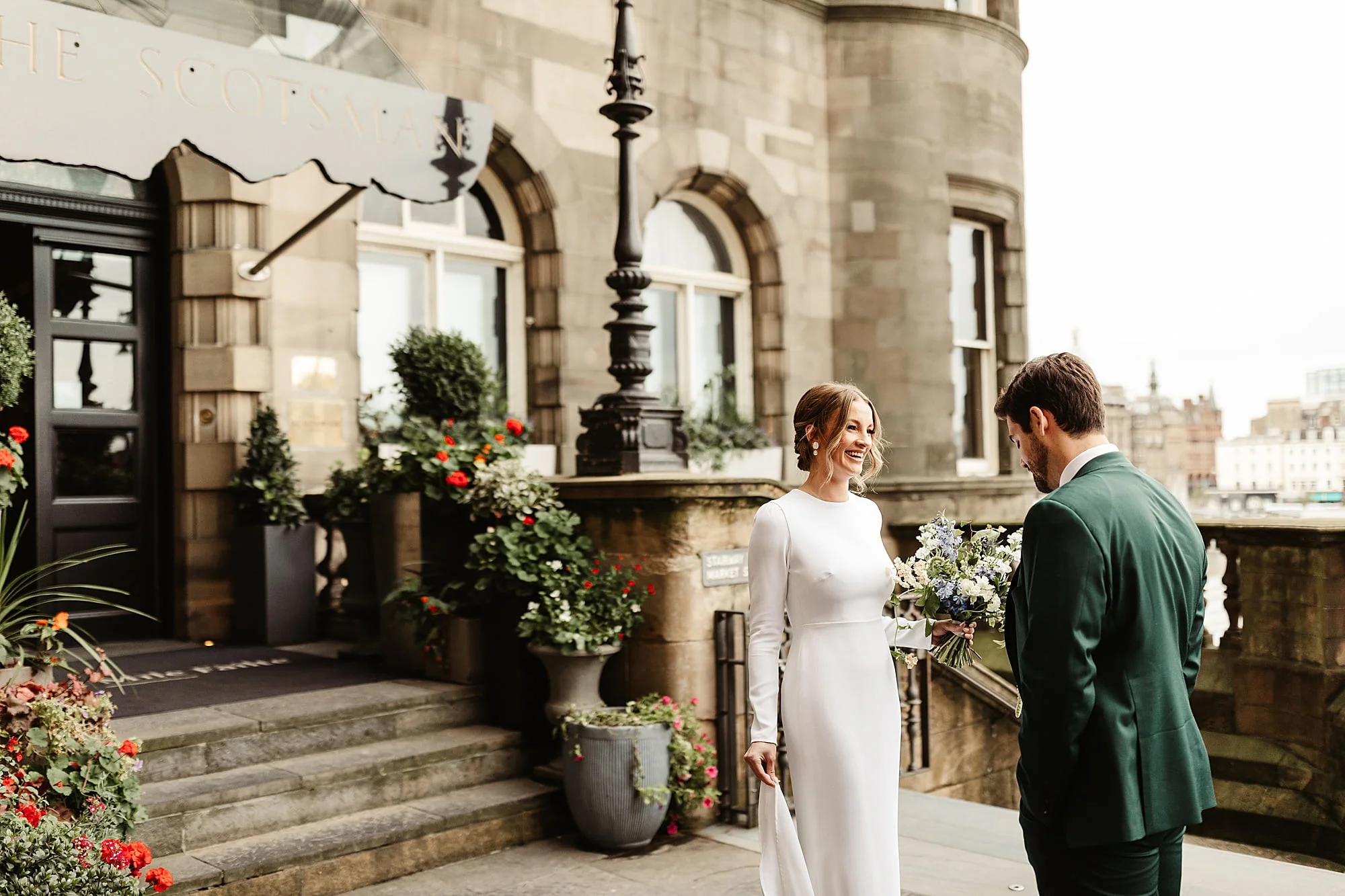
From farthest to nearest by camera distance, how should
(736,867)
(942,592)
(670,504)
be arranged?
(670,504), (736,867), (942,592)

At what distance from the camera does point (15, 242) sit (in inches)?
314

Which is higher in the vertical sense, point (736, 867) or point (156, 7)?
point (156, 7)

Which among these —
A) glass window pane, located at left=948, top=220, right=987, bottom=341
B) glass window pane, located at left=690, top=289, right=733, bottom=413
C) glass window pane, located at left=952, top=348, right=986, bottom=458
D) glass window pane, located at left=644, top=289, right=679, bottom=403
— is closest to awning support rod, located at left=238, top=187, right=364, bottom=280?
glass window pane, located at left=644, top=289, right=679, bottom=403

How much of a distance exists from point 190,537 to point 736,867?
4.79 meters

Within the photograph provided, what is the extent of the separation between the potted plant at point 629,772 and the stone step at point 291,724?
90cm

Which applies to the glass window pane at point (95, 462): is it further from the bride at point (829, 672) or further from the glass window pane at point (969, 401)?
the glass window pane at point (969, 401)

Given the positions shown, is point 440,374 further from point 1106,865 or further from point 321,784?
point 1106,865

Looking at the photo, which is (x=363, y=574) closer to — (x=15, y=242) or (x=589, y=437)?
(x=589, y=437)

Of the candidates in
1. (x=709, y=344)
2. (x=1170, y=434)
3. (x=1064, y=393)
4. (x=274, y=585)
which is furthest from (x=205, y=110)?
(x=1170, y=434)

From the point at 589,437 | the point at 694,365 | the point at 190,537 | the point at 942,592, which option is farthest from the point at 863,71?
the point at 942,592

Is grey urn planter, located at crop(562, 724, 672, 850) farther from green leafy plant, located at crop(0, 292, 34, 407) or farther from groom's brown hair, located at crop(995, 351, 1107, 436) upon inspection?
groom's brown hair, located at crop(995, 351, 1107, 436)

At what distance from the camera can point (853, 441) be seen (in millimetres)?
3592

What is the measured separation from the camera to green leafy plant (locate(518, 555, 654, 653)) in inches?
238

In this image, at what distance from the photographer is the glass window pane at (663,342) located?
461 inches
